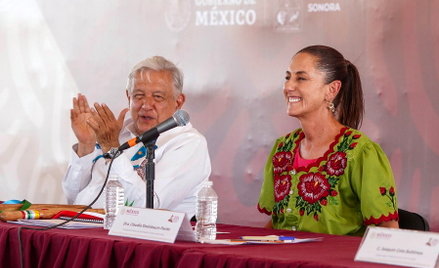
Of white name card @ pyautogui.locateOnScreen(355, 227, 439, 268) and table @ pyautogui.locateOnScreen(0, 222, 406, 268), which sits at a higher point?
white name card @ pyautogui.locateOnScreen(355, 227, 439, 268)

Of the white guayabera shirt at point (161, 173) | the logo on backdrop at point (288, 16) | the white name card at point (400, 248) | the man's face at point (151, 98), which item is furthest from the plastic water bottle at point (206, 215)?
the logo on backdrop at point (288, 16)

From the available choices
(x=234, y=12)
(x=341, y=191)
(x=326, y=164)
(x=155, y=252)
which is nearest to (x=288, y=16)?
(x=234, y=12)

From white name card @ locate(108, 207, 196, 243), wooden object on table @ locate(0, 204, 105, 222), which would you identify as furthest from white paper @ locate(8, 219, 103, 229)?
white name card @ locate(108, 207, 196, 243)

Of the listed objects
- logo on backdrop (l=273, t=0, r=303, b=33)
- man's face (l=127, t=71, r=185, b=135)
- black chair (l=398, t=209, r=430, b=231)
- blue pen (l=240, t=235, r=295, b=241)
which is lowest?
black chair (l=398, t=209, r=430, b=231)

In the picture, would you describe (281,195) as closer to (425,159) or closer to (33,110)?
(425,159)

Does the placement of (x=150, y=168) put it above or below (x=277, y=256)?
above

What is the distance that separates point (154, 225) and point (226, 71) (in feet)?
7.03

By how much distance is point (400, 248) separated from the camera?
137 cm

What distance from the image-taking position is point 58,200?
172 inches

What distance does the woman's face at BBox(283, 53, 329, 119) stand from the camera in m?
2.54

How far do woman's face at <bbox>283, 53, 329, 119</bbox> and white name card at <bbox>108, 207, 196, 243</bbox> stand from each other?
0.97 metres

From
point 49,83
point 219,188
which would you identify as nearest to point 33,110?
point 49,83

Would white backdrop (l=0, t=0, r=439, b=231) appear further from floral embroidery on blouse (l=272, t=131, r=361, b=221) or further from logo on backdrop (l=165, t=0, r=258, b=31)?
floral embroidery on blouse (l=272, t=131, r=361, b=221)

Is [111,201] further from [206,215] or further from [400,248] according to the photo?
[400,248]
